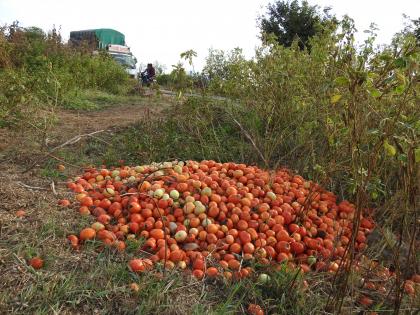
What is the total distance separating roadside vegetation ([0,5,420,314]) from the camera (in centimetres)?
183

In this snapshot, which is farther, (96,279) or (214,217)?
(214,217)

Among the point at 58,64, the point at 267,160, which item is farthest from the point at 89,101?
the point at 267,160

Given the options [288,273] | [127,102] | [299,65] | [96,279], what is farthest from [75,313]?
[127,102]

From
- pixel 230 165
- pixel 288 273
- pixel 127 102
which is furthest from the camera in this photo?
pixel 127 102

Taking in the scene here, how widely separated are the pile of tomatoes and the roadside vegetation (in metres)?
0.12

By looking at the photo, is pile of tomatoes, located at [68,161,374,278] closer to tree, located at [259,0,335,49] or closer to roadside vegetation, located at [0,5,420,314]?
roadside vegetation, located at [0,5,420,314]

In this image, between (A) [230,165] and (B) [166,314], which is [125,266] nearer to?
(B) [166,314]

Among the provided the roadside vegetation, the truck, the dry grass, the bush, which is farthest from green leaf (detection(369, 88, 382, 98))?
the truck

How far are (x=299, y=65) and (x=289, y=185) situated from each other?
5.53 ft

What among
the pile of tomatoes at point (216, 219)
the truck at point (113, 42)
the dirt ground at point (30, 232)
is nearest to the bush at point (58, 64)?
the dirt ground at point (30, 232)

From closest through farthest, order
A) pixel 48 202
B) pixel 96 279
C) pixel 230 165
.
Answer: pixel 96 279 → pixel 48 202 → pixel 230 165

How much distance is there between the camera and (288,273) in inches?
87.5

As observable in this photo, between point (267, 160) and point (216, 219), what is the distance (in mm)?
989

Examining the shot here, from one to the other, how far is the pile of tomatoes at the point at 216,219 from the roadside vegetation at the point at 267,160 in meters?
0.12
